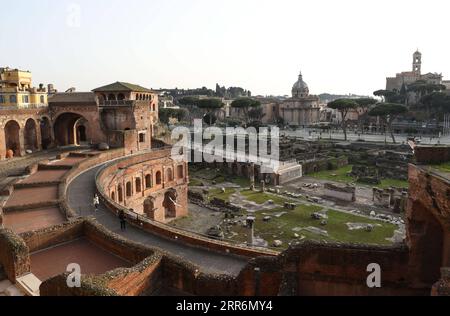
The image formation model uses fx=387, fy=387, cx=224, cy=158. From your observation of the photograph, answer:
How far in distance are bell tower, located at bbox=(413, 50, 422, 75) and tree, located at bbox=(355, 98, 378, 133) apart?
43022 millimetres

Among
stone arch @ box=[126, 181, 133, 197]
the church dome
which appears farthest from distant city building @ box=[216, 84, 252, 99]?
stone arch @ box=[126, 181, 133, 197]

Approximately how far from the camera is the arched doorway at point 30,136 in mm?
36250

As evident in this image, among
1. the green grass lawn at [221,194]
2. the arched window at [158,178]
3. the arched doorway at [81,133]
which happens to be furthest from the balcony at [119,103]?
the green grass lawn at [221,194]

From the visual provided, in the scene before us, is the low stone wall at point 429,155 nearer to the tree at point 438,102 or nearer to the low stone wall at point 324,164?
the low stone wall at point 324,164

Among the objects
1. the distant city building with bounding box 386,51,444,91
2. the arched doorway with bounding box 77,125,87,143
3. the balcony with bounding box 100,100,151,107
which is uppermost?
the distant city building with bounding box 386,51,444,91

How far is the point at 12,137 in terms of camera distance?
111ft

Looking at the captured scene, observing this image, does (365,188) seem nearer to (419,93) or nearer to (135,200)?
(135,200)

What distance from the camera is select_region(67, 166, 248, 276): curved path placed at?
13383 mm

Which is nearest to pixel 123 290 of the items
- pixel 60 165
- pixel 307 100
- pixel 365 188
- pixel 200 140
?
pixel 60 165

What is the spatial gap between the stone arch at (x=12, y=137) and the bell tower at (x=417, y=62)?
12499cm

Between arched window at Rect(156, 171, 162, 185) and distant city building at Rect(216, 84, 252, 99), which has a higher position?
distant city building at Rect(216, 84, 252, 99)

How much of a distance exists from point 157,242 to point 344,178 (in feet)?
111

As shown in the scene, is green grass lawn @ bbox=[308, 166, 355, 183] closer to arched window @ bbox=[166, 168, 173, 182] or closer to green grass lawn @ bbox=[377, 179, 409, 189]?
green grass lawn @ bbox=[377, 179, 409, 189]

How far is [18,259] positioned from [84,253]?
2581 millimetres
